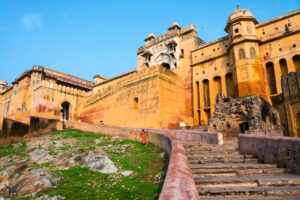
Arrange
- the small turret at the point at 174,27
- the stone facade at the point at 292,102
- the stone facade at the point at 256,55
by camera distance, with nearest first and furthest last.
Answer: the stone facade at the point at 292,102, the stone facade at the point at 256,55, the small turret at the point at 174,27

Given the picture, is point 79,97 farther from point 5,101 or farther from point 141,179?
point 141,179

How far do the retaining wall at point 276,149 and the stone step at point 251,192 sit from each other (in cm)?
110

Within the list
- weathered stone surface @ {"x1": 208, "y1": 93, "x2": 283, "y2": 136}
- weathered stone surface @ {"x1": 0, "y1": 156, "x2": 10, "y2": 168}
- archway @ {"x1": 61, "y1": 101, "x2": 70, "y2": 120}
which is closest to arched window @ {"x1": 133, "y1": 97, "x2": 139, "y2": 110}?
weathered stone surface @ {"x1": 208, "y1": 93, "x2": 283, "y2": 136}

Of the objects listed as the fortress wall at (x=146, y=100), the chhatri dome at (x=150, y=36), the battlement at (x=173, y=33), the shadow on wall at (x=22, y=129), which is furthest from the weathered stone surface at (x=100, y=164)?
the chhatri dome at (x=150, y=36)

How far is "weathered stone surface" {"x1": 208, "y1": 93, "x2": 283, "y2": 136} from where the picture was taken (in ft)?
38.1

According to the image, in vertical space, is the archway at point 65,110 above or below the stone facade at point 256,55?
below

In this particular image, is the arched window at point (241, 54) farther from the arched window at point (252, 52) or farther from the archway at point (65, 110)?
the archway at point (65, 110)

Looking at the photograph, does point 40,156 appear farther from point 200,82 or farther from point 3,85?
point 3,85

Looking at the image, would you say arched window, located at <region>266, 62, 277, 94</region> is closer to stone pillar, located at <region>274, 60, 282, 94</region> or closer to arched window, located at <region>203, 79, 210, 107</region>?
stone pillar, located at <region>274, 60, 282, 94</region>

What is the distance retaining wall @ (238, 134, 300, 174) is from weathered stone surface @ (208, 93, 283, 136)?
571 centimetres

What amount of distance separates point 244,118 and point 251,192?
9586 mm

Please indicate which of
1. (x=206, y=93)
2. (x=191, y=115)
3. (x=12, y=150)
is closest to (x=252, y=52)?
(x=206, y=93)

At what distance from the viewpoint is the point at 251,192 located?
11.2ft

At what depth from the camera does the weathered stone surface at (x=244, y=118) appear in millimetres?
11616
